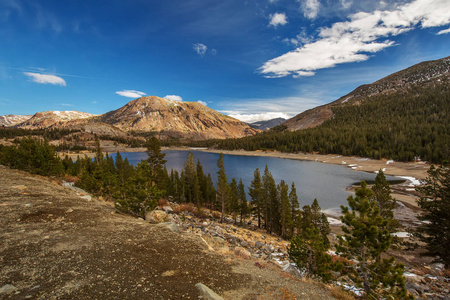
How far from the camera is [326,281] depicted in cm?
1092

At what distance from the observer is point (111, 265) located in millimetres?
8000

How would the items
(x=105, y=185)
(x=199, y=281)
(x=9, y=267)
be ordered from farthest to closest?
(x=105, y=185), (x=199, y=281), (x=9, y=267)

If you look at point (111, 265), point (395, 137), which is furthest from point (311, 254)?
point (395, 137)

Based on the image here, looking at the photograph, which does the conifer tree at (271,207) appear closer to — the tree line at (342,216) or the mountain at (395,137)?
the tree line at (342,216)

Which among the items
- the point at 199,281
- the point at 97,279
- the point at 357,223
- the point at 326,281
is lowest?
the point at 326,281

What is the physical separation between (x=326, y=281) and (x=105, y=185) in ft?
120

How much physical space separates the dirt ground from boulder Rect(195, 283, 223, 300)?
0.19 meters

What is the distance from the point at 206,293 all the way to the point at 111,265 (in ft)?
13.6

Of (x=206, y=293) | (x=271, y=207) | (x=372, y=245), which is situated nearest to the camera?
(x=206, y=293)

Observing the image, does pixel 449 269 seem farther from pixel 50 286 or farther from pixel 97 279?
pixel 50 286

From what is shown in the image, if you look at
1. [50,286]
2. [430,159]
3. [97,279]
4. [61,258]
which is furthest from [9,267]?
[430,159]

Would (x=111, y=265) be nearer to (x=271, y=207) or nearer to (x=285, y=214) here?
(x=285, y=214)

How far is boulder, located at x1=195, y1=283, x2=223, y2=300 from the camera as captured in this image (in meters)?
6.55

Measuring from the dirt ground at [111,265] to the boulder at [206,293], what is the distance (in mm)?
185
